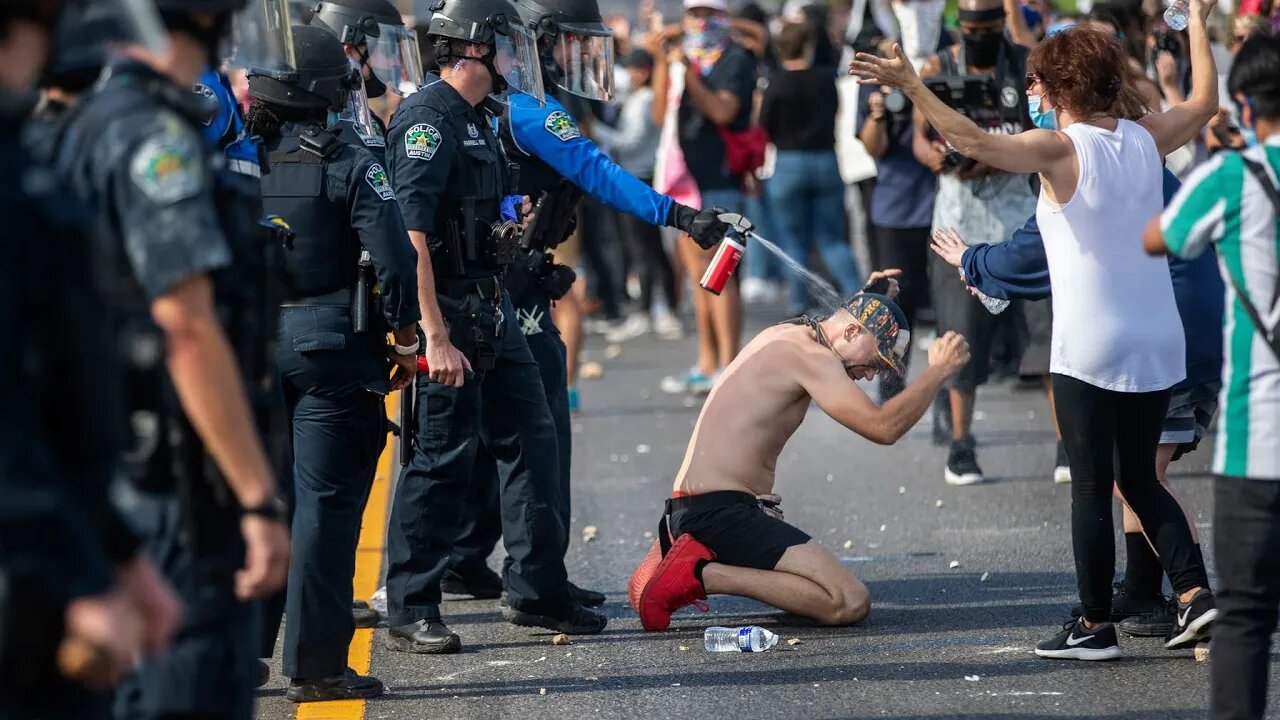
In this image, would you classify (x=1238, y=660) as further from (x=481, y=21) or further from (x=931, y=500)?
(x=931, y=500)

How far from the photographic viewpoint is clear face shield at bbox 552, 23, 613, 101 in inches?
246

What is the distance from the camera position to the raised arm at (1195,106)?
17.4 ft

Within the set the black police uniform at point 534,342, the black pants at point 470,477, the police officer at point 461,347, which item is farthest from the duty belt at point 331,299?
the black police uniform at point 534,342

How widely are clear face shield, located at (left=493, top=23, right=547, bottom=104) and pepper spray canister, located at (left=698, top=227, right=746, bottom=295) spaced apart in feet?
2.65

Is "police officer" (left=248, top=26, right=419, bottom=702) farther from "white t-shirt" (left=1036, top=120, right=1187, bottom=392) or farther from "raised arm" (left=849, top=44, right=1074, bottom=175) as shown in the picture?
"white t-shirt" (left=1036, top=120, right=1187, bottom=392)

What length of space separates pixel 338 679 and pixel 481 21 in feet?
6.99

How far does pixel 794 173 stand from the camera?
1141cm

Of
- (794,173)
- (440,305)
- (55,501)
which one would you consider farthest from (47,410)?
(794,173)

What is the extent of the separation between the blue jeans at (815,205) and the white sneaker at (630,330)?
251cm

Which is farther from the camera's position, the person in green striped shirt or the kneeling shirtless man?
the kneeling shirtless man

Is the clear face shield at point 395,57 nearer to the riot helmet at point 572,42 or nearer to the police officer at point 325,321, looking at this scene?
the riot helmet at point 572,42

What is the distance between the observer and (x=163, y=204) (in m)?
3.01

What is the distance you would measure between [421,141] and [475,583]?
179 centimetres

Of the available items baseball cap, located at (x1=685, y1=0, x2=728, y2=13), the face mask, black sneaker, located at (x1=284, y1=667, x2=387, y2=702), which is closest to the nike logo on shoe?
black sneaker, located at (x1=284, y1=667, x2=387, y2=702)
